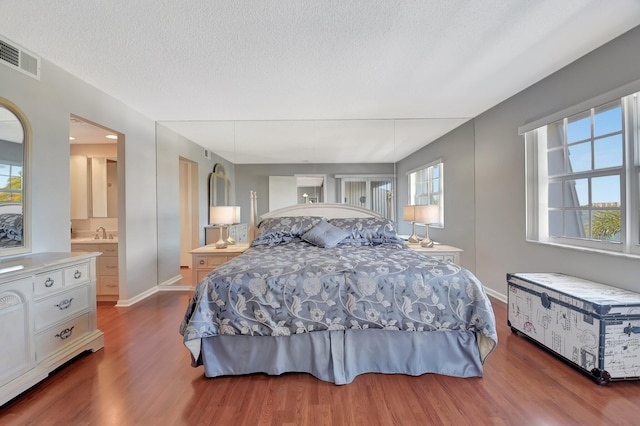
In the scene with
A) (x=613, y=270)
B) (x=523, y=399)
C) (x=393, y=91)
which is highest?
(x=393, y=91)

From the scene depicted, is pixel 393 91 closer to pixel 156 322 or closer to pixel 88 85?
pixel 88 85

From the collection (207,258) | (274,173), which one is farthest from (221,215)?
(274,173)

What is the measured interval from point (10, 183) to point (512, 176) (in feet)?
15.5

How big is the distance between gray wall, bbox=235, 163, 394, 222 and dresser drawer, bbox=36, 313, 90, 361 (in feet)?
6.70

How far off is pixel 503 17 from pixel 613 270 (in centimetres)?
208

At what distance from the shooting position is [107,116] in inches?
117

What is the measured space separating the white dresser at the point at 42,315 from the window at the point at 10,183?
18.2 inches

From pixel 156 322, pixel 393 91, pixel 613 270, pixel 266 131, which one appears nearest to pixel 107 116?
pixel 266 131

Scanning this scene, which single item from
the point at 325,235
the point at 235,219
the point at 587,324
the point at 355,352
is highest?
the point at 235,219

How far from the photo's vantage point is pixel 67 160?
252 cm

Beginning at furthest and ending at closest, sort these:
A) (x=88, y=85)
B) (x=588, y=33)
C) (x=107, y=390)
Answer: (x=88, y=85)
(x=588, y=33)
(x=107, y=390)

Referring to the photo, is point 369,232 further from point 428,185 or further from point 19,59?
point 19,59

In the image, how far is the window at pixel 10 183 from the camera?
6.62 ft

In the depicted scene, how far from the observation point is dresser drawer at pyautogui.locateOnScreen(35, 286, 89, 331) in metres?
1.78
